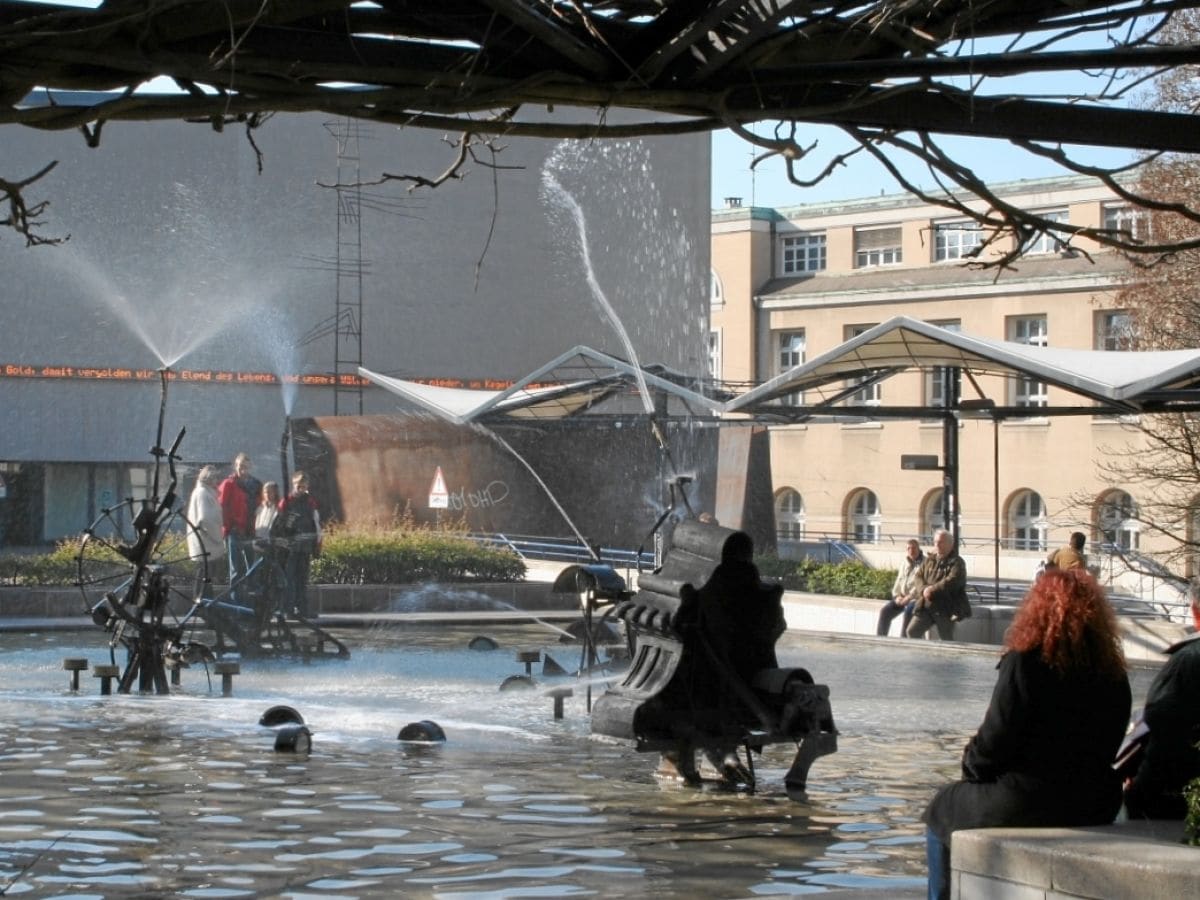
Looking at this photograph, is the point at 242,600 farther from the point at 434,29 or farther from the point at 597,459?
the point at 597,459

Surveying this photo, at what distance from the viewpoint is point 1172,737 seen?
5891 mm

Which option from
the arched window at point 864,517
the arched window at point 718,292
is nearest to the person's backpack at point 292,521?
the arched window at point 864,517

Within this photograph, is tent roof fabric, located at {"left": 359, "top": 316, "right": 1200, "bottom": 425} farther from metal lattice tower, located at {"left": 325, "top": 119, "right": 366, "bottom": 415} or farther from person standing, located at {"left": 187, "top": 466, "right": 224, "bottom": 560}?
metal lattice tower, located at {"left": 325, "top": 119, "right": 366, "bottom": 415}

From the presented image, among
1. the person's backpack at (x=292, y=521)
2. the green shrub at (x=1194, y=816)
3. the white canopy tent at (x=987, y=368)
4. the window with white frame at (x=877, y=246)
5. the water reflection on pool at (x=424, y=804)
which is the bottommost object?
the water reflection on pool at (x=424, y=804)

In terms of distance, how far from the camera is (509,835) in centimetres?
818

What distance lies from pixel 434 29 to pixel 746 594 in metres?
5.04

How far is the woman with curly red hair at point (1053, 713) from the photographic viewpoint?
5594 millimetres

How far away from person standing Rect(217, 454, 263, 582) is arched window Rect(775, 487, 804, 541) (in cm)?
4683

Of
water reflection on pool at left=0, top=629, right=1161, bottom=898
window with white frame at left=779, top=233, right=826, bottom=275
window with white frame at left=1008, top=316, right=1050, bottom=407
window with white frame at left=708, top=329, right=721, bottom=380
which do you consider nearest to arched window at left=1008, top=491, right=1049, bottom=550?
window with white frame at left=1008, top=316, right=1050, bottom=407

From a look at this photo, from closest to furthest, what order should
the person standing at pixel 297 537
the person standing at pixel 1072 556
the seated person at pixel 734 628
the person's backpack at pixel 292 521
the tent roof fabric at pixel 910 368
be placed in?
the seated person at pixel 734 628 < the person standing at pixel 1072 556 < the person standing at pixel 297 537 < the person's backpack at pixel 292 521 < the tent roof fabric at pixel 910 368

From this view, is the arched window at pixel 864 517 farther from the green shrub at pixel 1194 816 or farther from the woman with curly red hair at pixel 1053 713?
the green shrub at pixel 1194 816

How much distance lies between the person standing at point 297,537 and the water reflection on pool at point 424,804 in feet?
12.0

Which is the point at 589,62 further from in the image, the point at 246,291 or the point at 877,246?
the point at 877,246

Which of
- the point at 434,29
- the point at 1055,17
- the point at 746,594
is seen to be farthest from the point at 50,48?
the point at 746,594
